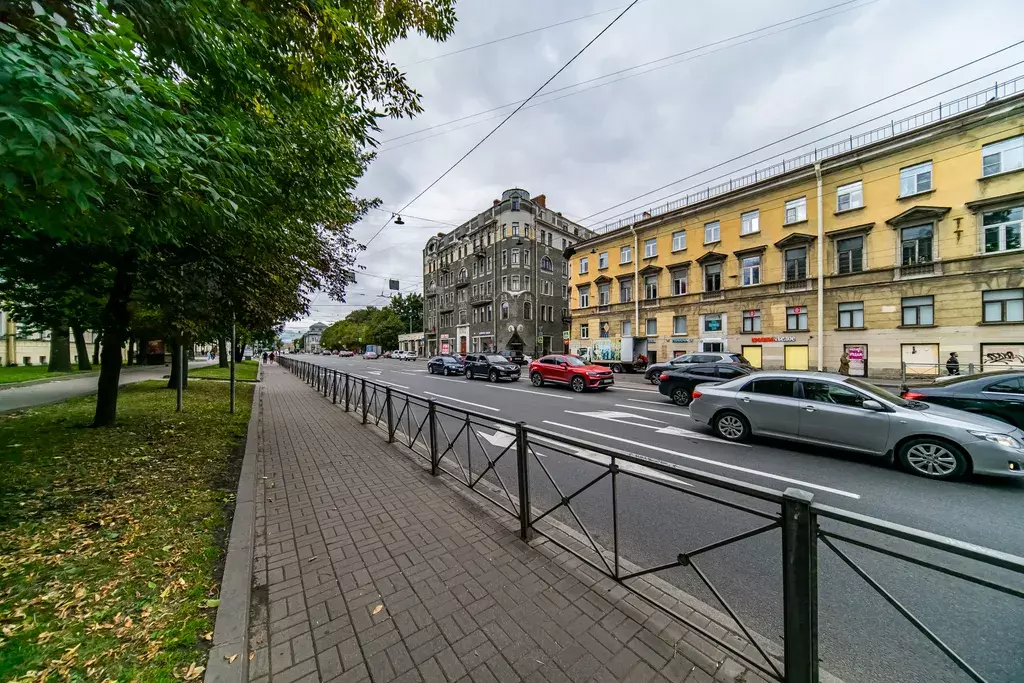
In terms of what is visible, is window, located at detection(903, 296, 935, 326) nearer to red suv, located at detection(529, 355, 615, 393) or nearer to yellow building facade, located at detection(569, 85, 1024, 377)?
yellow building facade, located at detection(569, 85, 1024, 377)

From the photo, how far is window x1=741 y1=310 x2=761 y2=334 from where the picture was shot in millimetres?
19969

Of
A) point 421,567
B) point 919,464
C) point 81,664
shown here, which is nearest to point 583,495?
point 421,567

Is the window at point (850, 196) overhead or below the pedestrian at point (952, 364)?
overhead

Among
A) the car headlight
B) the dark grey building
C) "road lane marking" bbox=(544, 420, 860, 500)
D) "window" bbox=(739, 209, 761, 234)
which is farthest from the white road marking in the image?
the dark grey building

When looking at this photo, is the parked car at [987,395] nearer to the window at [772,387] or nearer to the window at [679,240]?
the window at [772,387]

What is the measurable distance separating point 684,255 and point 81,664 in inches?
1024

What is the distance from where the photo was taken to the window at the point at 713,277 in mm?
21625

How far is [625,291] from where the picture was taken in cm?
2656

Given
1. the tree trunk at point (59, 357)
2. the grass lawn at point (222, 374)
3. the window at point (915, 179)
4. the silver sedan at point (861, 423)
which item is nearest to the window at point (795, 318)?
the window at point (915, 179)

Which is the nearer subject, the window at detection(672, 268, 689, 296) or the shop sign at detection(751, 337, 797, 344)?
the shop sign at detection(751, 337, 797, 344)

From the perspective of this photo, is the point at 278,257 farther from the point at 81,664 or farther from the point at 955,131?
the point at 955,131

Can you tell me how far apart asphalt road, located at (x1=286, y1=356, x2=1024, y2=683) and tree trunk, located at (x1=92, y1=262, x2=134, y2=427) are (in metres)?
6.44

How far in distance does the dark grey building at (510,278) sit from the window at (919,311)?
2571 cm

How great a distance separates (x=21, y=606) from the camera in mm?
2330
